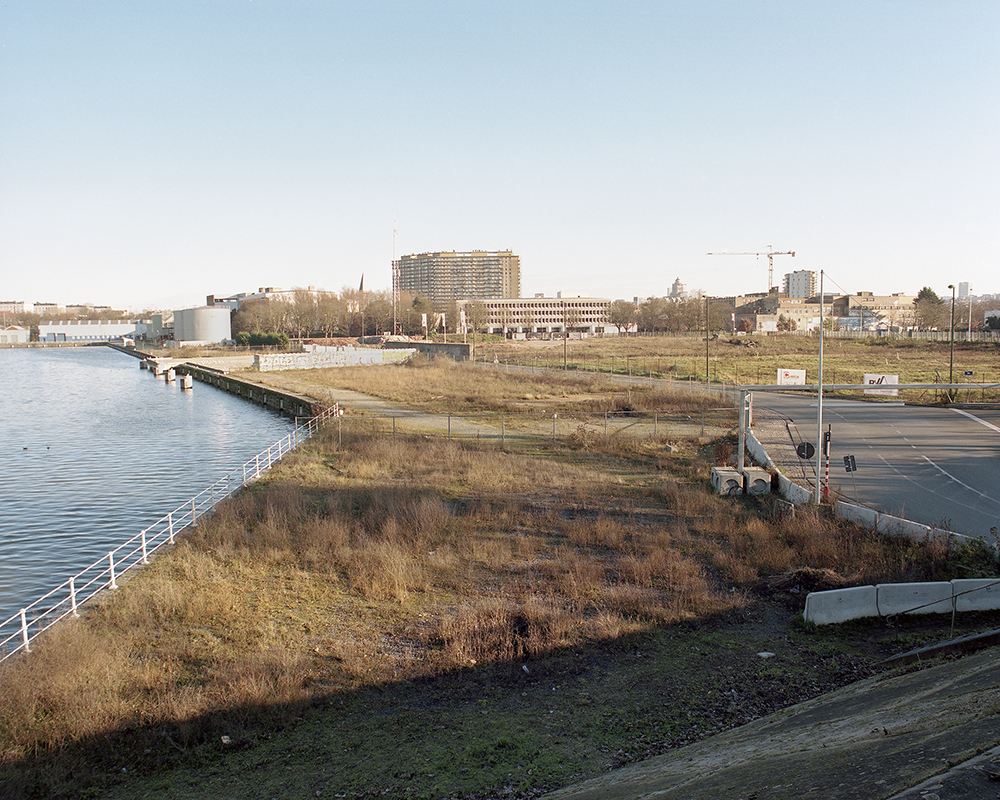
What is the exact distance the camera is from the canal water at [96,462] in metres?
20.4

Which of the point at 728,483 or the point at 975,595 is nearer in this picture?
the point at 975,595

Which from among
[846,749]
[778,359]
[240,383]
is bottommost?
[846,749]

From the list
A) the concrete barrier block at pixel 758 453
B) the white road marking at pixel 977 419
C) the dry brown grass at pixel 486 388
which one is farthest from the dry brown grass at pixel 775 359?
the concrete barrier block at pixel 758 453

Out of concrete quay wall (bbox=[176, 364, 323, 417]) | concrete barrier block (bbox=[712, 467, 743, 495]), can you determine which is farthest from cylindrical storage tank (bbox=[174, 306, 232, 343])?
concrete barrier block (bbox=[712, 467, 743, 495])

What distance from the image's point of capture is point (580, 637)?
12.4m

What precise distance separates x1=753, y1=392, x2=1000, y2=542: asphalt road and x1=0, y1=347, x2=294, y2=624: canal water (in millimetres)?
22466

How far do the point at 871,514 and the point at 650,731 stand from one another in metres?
11.2

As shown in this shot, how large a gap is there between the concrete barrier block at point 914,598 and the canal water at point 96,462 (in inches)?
713

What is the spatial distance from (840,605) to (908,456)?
747 inches

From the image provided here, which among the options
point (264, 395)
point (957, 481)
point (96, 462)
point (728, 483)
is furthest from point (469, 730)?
point (264, 395)

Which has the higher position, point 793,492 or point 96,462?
point 793,492

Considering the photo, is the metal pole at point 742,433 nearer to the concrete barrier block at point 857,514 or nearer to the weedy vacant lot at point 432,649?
the weedy vacant lot at point 432,649

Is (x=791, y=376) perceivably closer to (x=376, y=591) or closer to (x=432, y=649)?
(x=376, y=591)

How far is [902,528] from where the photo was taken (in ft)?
54.4
